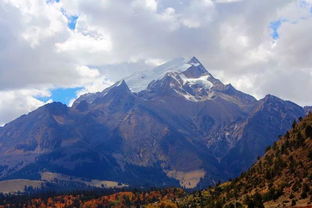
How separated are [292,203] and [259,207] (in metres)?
13.2

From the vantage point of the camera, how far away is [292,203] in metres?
191

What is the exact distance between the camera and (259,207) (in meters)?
197

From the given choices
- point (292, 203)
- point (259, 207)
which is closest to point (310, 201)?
point (292, 203)

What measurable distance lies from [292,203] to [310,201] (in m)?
8.65

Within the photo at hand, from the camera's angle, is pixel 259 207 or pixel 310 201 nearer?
pixel 310 201

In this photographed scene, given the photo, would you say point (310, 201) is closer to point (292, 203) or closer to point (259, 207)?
point (292, 203)

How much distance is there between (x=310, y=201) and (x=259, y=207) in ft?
69.5

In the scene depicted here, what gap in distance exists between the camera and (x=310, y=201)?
18450 cm
